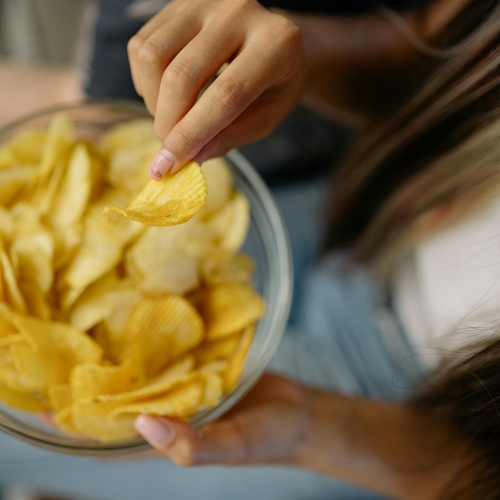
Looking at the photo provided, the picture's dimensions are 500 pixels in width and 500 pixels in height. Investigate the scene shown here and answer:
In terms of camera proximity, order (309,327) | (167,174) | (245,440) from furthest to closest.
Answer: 1. (309,327)
2. (245,440)
3. (167,174)

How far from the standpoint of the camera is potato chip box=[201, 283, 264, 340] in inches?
16.1

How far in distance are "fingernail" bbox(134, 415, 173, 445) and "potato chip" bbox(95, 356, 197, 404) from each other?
16 millimetres

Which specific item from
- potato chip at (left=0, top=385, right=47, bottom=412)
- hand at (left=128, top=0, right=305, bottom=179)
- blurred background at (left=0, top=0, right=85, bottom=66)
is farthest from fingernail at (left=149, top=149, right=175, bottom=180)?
blurred background at (left=0, top=0, right=85, bottom=66)

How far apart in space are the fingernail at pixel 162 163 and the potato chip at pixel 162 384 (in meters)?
0.16

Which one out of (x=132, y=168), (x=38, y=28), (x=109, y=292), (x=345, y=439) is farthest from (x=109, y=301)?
(x=38, y=28)

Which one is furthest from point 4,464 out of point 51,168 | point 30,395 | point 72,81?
point 72,81

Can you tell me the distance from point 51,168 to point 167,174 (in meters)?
0.15

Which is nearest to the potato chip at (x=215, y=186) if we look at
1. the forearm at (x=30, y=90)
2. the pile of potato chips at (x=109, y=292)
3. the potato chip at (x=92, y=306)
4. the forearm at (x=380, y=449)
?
the pile of potato chips at (x=109, y=292)

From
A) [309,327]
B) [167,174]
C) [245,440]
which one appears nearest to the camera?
[167,174]

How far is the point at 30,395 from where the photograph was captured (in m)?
0.37

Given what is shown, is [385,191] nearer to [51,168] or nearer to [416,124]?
[416,124]

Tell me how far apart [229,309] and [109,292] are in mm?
104

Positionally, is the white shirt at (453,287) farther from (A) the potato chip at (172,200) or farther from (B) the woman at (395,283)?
(A) the potato chip at (172,200)

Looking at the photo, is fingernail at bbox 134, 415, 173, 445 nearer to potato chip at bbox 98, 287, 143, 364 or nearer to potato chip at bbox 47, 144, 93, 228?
potato chip at bbox 98, 287, 143, 364
